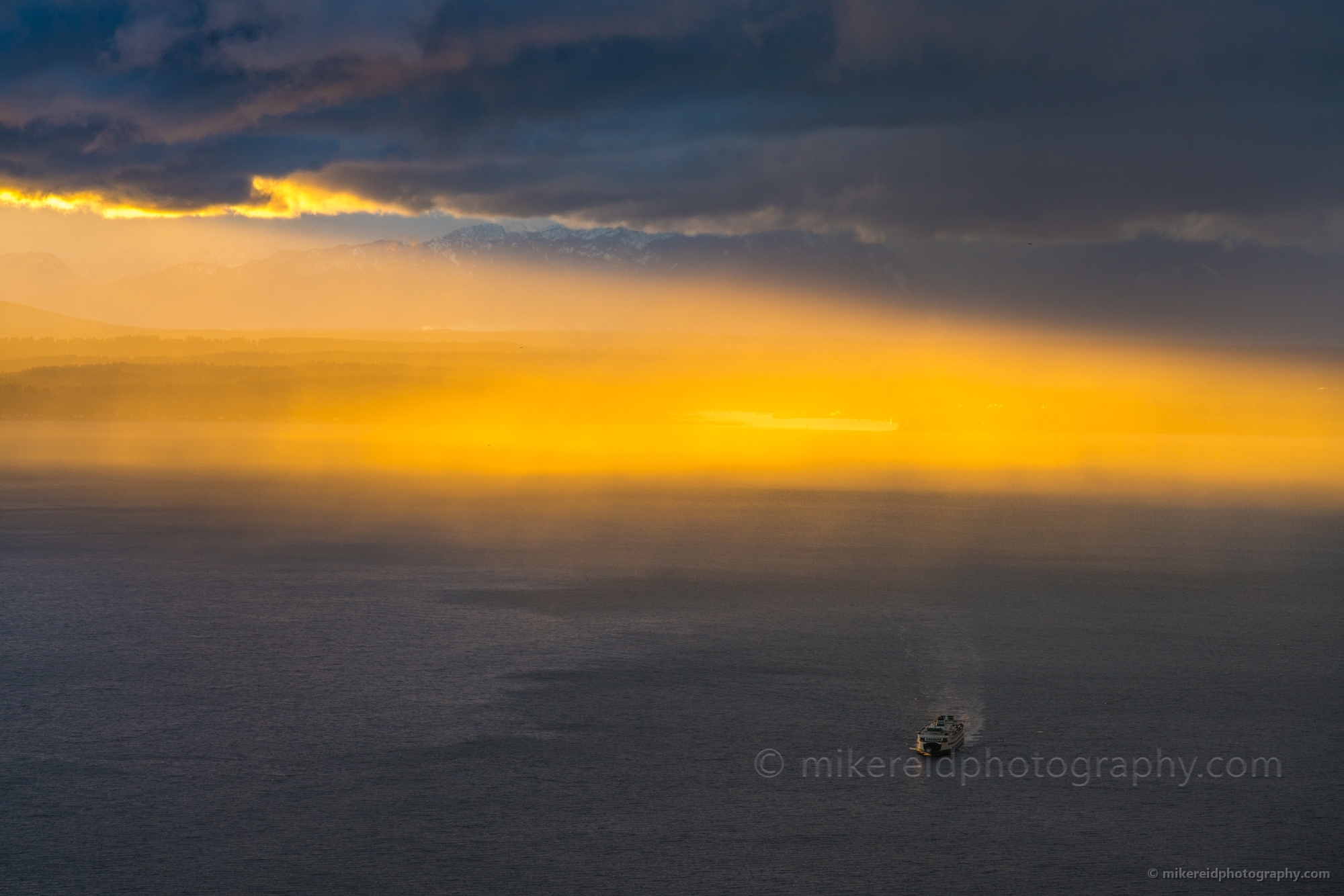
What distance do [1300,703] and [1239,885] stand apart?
27.7 m

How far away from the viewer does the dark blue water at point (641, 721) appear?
44.5 meters

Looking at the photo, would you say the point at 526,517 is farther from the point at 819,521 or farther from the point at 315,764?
the point at 315,764

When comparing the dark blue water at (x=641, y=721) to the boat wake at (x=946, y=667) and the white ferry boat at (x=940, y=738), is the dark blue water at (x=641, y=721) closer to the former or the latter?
the boat wake at (x=946, y=667)

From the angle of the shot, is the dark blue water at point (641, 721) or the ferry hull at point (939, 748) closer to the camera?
the dark blue water at point (641, 721)

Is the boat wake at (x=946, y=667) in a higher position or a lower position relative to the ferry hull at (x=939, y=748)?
higher

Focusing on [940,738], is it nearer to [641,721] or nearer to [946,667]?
[641,721]

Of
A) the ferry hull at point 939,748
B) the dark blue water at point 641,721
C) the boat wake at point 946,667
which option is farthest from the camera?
the boat wake at point 946,667

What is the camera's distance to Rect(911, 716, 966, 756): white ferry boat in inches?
2173

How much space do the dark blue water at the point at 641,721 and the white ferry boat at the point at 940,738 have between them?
101 centimetres

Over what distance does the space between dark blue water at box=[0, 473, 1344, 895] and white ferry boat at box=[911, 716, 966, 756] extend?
3.31 ft

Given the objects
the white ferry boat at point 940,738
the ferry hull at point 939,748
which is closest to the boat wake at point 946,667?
the white ferry boat at point 940,738

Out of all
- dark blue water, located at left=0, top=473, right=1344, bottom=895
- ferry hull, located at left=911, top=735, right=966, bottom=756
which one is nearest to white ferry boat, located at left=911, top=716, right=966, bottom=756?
ferry hull, located at left=911, top=735, right=966, bottom=756

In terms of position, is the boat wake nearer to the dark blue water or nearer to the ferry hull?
the dark blue water

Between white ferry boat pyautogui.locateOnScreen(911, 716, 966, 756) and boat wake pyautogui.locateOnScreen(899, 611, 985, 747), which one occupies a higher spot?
boat wake pyautogui.locateOnScreen(899, 611, 985, 747)
